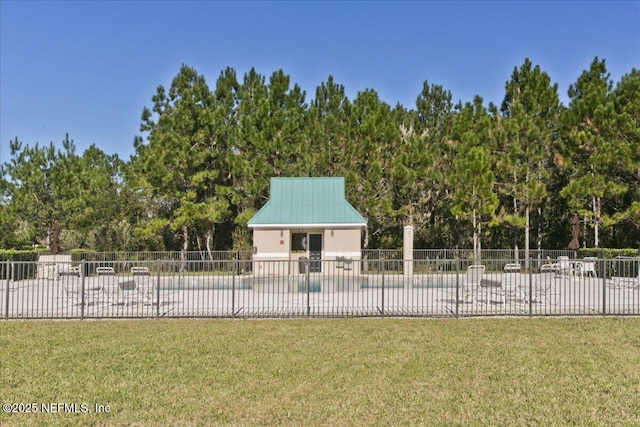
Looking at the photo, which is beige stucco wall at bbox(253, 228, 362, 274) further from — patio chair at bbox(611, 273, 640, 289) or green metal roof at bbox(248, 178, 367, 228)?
patio chair at bbox(611, 273, 640, 289)

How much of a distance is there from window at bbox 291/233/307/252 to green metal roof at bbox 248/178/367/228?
1005mm

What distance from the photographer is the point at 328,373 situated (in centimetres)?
611

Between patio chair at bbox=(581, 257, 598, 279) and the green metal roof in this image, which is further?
the green metal roof

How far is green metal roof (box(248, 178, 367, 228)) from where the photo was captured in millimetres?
23016

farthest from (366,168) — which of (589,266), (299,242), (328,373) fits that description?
(328,373)

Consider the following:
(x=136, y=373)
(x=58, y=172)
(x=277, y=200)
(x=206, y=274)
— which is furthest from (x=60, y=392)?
A: (x=58, y=172)

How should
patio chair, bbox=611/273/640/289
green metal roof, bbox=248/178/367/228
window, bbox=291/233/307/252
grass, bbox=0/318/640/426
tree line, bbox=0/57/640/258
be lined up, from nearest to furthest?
grass, bbox=0/318/640/426 < patio chair, bbox=611/273/640/289 < green metal roof, bbox=248/178/367/228 < window, bbox=291/233/307/252 < tree line, bbox=0/57/640/258

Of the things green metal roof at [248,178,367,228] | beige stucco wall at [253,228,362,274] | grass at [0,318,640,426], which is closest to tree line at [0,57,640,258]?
green metal roof at [248,178,367,228]

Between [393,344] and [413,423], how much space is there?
10.7ft

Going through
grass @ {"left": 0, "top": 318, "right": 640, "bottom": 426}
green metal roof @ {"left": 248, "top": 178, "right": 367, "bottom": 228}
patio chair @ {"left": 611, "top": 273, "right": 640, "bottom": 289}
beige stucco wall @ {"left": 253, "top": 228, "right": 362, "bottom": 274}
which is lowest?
grass @ {"left": 0, "top": 318, "right": 640, "bottom": 426}

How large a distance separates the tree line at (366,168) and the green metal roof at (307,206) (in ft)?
6.87

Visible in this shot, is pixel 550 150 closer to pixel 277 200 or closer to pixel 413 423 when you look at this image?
pixel 277 200

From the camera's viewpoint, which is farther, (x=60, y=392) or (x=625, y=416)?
(x=60, y=392)

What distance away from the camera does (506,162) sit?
25344mm
